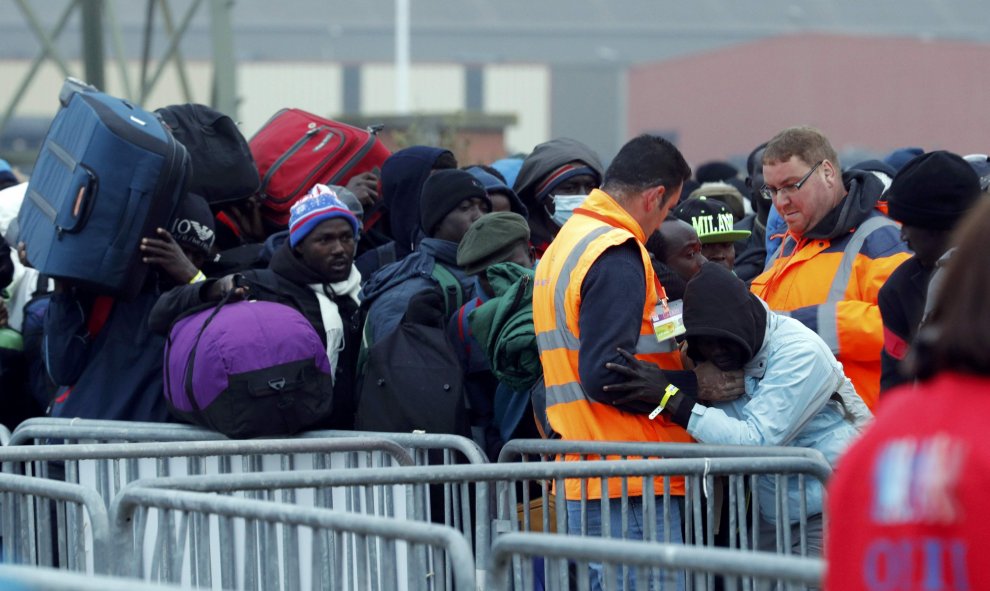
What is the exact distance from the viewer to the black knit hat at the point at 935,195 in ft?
15.1

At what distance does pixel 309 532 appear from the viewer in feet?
12.0

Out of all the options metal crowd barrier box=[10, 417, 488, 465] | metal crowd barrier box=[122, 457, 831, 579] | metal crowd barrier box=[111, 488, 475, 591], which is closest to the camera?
metal crowd barrier box=[111, 488, 475, 591]

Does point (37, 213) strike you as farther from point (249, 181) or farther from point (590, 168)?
point (590, 168)

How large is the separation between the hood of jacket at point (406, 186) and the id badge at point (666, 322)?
7.39 feet

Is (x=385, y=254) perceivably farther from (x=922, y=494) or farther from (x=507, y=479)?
(x=922, y=494)

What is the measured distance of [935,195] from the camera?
15.1 feet

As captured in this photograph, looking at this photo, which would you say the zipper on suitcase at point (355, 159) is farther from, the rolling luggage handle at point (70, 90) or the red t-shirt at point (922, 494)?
the red t-shirt at point (922, 494)

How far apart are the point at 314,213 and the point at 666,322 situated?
71.3 inches

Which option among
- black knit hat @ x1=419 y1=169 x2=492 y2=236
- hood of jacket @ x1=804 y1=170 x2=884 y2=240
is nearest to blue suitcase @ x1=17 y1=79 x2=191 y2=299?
black knit hat @ x1=419 y1=169 x2=492 y2=236

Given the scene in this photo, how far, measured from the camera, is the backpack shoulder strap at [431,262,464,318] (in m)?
5.86

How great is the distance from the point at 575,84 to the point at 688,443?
47.8m

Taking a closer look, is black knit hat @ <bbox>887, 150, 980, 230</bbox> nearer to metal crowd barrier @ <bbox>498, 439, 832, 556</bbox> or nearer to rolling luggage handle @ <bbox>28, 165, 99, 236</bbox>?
metal crowd barrier @ <bbox>498, 439, 832, 556</bbox>

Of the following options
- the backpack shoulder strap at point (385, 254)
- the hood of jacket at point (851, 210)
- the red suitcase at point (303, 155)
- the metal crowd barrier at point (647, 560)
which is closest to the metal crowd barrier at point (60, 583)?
the metal crowd barrier at point (647, 560)

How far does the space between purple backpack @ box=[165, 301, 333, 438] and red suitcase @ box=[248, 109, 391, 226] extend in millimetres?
1506
